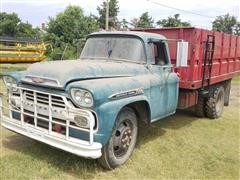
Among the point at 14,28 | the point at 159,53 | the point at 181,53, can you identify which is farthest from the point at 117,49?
the point at 14,28

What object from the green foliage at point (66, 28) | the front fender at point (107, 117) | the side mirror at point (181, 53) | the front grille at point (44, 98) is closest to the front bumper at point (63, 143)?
the front fender at point (107, 117)

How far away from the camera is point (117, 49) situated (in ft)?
20.2

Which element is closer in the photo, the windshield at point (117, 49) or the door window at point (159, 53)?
the windshield at point (117, 49)

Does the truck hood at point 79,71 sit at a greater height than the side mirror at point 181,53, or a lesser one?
lesser

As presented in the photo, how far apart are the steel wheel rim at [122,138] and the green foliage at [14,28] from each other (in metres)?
62.9

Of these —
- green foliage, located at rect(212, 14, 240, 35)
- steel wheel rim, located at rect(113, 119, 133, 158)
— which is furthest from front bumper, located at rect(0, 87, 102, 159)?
green foliage, located at rect(212, 14, 240, 35)

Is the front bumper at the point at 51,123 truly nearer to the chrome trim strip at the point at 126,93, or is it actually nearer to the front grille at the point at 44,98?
the front grille at the point at 44,98

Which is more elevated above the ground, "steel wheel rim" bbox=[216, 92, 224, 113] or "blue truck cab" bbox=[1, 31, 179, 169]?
"blue truck cab" bbox=[1, 31, 179, 169]

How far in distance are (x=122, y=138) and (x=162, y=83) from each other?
56.2 inches

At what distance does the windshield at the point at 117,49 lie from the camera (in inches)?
236

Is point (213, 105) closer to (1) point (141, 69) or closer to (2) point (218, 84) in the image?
(2) point (218, 84)

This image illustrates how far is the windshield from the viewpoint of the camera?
6.00 m

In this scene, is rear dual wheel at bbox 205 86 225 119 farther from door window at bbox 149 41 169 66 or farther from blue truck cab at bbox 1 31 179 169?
door window at bbox 149 41 169 66

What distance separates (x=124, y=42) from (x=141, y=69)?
0.64 m
